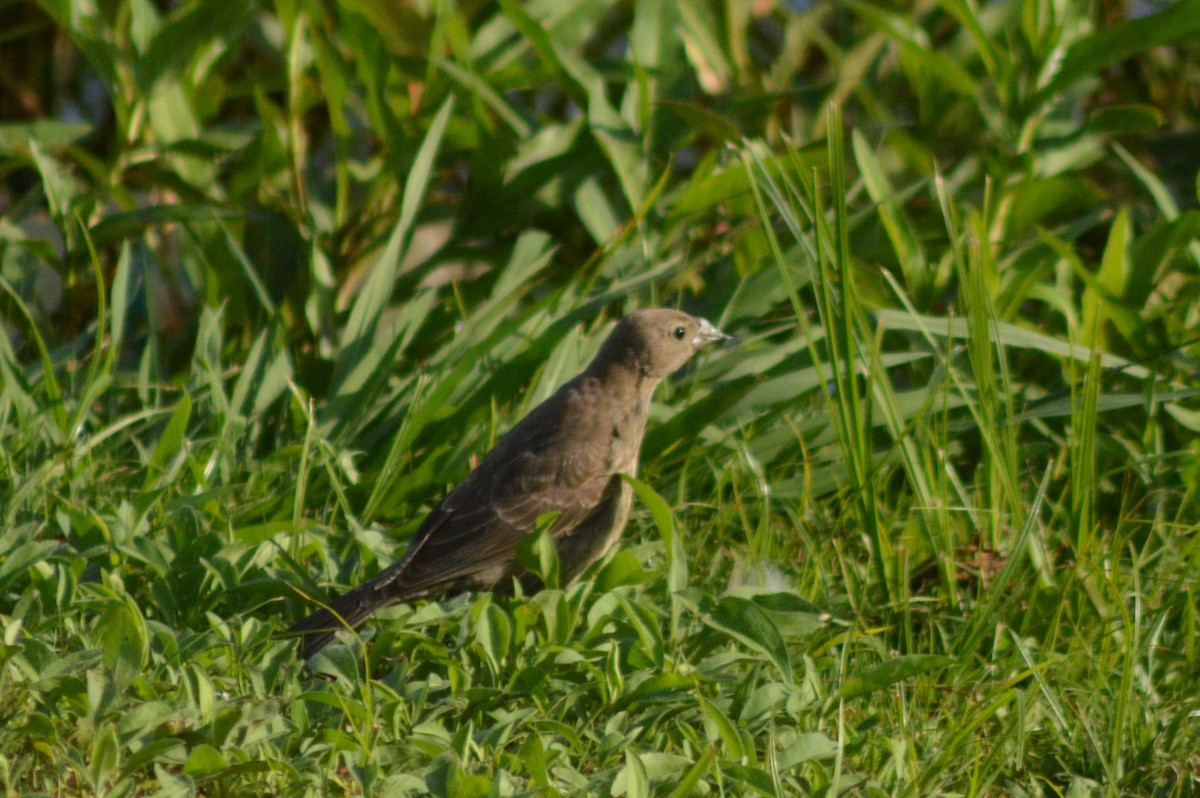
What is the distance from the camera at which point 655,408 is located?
4.18 m

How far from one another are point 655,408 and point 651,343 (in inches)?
15.9

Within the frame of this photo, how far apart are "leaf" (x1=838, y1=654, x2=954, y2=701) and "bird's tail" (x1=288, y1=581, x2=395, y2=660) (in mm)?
1018

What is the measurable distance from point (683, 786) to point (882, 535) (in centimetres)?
111

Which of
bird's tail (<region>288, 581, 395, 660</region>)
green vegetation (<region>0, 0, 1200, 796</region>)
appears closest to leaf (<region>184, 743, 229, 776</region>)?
green vegetation (<region>0, 0, 1200, 796</region>)

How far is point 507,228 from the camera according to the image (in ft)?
15.8

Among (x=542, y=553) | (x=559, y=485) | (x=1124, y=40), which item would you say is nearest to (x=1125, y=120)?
(x=1124, y=40)

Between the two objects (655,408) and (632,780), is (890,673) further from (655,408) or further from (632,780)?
(655,408)

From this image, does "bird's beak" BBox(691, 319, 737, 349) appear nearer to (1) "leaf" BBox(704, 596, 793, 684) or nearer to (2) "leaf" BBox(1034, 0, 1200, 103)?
(1) "leaf" BBox(704, 596, 793, 684)

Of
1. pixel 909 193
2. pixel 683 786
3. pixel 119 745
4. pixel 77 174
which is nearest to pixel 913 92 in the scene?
pixel 909 193

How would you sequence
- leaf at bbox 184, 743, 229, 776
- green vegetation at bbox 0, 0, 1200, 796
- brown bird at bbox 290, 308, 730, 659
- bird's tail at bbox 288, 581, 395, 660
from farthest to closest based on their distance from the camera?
brown bird at bbox 290, 308, 730, 659 → bird's tail at bbox 288, 581, 395, 660 → green vegetation at bbox 0, 0, 1200, 796 → leaf at bbox 184, 743, 229, 776

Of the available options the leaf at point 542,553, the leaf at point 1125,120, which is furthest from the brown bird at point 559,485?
the leaf at point 1125,120

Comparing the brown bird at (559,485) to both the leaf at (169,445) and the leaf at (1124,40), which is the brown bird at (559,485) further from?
the leaf at (1124,40)

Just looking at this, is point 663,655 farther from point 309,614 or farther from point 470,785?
point 309,614

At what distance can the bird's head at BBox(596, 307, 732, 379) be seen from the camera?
3.81 meters
